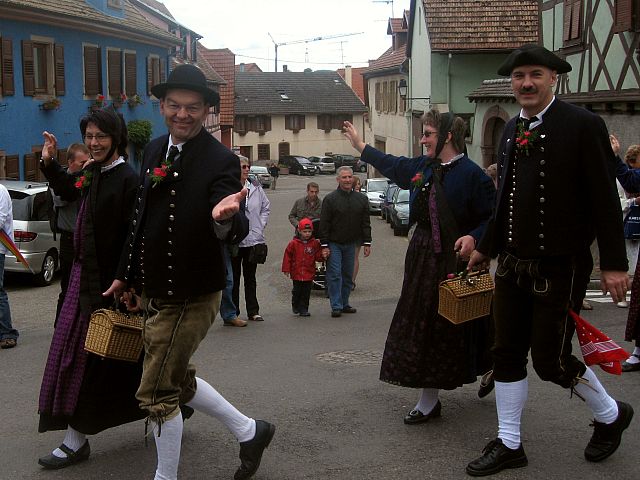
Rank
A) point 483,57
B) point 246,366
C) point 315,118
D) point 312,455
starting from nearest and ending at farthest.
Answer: point 312,455, point 246,366, point 483,57, point 315,118

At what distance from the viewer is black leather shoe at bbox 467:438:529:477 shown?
4852 millimetres

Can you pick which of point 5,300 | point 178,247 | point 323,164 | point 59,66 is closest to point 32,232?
point 5,300

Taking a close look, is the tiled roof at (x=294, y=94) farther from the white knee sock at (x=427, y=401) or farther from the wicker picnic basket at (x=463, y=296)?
the wicker picnic basket at (x=463, y=296)

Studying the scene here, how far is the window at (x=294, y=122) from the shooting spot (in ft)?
268

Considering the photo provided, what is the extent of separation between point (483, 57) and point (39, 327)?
2643cm

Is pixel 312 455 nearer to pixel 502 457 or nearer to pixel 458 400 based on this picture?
pixel 502 457

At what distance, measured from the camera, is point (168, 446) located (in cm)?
452

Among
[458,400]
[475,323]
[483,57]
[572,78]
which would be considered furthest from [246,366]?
[483,57]

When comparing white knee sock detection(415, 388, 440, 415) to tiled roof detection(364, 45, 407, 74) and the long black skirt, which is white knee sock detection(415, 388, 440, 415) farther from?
tiled roof detection(364, 45, 407, 74)

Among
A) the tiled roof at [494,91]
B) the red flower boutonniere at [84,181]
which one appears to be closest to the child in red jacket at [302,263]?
the red flower boutonniere at [84,181]

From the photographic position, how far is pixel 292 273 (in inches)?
458

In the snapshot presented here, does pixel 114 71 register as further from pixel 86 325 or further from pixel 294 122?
pixel 294 122

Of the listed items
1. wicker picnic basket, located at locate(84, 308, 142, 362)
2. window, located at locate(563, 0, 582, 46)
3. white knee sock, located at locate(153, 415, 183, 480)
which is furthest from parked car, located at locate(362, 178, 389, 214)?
white knee sock, located at locate(153, 415, 183, 480)

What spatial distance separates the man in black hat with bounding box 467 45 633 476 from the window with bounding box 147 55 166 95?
31.2m
